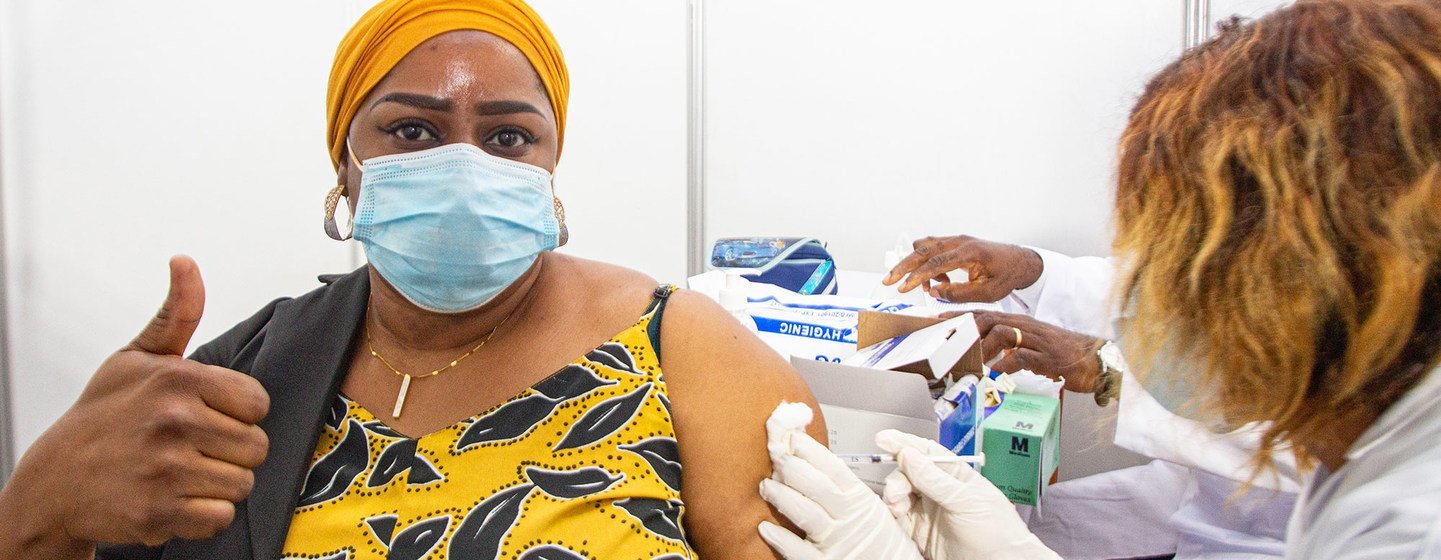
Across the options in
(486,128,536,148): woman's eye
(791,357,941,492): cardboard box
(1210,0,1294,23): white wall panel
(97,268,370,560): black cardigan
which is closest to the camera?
(97,268,370,560): black cardigan

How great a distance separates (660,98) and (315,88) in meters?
1.36

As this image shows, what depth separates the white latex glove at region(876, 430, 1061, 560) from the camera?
111 cm

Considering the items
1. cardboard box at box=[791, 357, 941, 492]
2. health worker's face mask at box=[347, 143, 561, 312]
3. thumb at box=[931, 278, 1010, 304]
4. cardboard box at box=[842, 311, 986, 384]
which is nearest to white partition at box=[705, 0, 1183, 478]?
thumb at box=[931, 278, 1010, 304]

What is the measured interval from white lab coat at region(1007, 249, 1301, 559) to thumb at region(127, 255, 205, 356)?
4.23ft

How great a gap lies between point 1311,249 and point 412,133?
101cm

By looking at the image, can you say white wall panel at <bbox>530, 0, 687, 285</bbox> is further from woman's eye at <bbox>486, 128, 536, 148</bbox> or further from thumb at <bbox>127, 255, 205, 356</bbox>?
thumb at <bbox>127, 255, 205, 356</bbox>

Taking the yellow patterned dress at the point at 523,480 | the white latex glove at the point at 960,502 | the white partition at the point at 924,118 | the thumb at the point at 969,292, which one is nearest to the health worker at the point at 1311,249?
the white latex glove at the point at 960,502

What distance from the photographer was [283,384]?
109 cm

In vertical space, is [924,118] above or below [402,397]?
above

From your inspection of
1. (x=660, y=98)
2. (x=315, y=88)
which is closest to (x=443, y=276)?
(x=315, y=88)

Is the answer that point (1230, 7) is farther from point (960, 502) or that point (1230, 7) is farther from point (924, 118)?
point (960, 502)

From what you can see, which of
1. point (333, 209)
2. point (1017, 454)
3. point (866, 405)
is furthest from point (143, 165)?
point (1017, 454)

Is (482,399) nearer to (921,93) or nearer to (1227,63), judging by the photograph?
(1227,63)

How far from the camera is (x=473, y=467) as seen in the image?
988mm
